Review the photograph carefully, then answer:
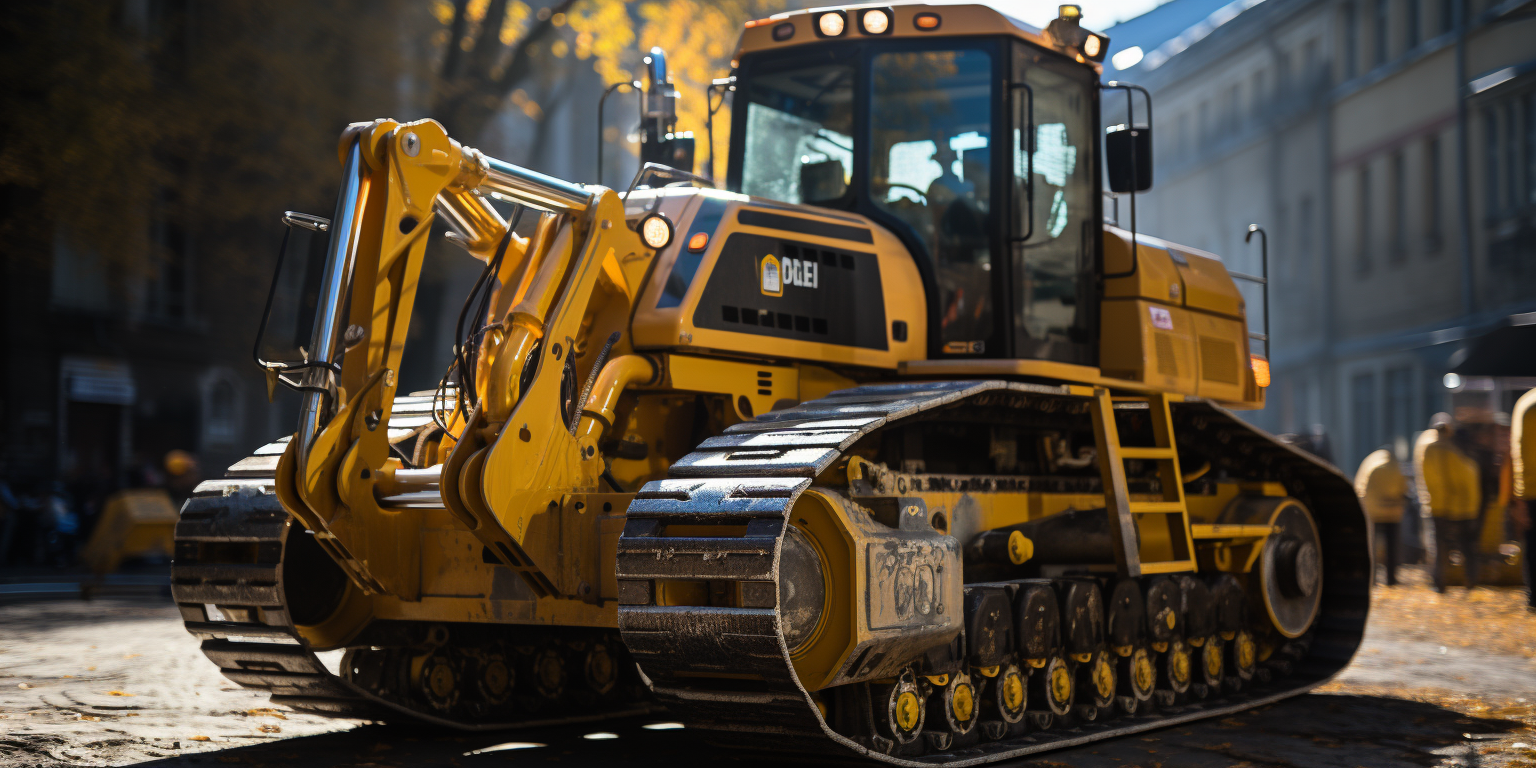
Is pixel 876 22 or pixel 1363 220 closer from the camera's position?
pixel 876 22

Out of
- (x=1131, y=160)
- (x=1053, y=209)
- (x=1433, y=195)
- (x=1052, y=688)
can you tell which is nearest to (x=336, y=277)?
(x=1052, y=688)

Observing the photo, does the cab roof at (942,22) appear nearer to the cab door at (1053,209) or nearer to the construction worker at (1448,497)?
the cab door at (1053,209)

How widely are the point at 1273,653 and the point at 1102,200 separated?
3.12 metres

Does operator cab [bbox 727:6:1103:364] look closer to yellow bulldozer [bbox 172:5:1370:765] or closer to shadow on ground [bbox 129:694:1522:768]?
yellow bulldozer [bbox 172:5:1370:765]

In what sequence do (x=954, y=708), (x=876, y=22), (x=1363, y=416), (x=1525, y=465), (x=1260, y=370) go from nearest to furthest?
1. (x=954, y=708)
2. (x=876, y=22)
3. (x=1260, y=370)
4. (x=1525, y=465)
5. (x=1363, y=416)

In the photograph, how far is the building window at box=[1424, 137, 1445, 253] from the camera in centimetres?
2811

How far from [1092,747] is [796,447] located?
2.60 m

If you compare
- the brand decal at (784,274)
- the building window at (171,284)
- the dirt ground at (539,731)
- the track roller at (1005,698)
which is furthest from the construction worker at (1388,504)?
the building window at (171,284)

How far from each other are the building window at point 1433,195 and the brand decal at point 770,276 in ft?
76.2

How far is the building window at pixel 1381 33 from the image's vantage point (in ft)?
99.1

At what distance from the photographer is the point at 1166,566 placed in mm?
8727

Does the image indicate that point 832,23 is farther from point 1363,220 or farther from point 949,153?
point 1363,220

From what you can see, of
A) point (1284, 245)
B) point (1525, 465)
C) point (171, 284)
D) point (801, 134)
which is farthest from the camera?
point (1284, 245)

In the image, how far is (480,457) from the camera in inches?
255
